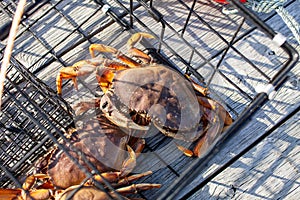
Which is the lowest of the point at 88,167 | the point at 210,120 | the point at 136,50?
the point at 210,120

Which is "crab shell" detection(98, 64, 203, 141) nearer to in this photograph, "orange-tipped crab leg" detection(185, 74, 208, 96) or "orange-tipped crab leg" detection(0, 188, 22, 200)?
"orange-tipped crab leg" detection(185, 74, 208, 96)

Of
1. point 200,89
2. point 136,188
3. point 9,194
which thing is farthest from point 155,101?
point 9,194

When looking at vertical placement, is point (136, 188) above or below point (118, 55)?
below

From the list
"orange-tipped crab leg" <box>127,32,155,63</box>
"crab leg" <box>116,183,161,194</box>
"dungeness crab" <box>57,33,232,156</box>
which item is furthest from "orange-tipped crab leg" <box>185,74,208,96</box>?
"crab leg" <box>116,183,161,194</box>

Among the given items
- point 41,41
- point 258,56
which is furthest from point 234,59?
point 41,41

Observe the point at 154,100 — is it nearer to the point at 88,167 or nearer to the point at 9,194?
the point at 88,167

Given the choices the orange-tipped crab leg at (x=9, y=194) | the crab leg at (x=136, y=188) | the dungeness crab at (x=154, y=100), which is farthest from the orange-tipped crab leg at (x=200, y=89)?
the orange-tipped crab leg at (x=9, y=194)

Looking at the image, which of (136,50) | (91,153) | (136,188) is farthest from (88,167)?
(136,50)
